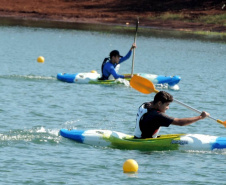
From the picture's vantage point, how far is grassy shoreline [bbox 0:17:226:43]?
43312mm

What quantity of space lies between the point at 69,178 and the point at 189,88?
11.4m

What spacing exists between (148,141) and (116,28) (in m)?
35.5

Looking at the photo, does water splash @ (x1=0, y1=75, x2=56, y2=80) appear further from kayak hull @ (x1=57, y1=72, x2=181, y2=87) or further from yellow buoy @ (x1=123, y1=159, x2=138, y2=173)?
yellow buoy @ (x1=123, y1=159, x2=138, y2=173)

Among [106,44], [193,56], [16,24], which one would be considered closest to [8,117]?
[193,56]

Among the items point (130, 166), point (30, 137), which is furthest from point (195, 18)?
point (130, 166)

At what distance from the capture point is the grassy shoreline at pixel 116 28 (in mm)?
43312

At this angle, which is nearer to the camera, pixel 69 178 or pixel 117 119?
pixel 69 178

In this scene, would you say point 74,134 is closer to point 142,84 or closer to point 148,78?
point 142,84

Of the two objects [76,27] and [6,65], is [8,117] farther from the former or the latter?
[76,27]

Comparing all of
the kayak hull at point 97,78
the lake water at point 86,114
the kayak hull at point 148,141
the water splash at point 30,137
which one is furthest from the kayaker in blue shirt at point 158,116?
the kayak hull at point 97,78

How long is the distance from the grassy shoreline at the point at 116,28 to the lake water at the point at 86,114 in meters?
9.97

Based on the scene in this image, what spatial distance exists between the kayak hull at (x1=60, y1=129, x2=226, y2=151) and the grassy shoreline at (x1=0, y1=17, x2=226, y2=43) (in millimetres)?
29213

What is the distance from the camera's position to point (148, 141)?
12.0 meters

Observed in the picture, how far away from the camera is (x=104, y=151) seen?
12.0m
